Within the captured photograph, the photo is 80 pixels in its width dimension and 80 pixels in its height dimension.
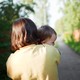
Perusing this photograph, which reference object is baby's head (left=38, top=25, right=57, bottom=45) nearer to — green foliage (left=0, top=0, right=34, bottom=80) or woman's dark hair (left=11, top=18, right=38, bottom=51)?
woman's dark hair (left=11, top=18, right=38, bottom=51)

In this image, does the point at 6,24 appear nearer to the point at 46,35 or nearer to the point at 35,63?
the point at 46,35

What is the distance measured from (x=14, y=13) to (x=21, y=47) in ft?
28.3

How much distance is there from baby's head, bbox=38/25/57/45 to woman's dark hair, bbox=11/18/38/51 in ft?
0.36

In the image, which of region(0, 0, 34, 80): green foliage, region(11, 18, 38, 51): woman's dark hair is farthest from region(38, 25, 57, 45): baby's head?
region(0, 0, 34, 80): green foliage

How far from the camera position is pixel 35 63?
10.3 ft

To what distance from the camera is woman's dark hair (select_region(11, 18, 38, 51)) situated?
3.13 m

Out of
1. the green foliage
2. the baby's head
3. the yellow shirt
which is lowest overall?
the green foliage

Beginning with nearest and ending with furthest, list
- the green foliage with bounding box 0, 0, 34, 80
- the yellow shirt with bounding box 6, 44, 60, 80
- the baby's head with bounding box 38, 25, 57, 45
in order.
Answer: the yellow shirt with bounding box 6, 44, 60, 80
the baby's head with bounding box 38, 25, 57, 45
the green foliage with bounding box 0, 0, 34, 80

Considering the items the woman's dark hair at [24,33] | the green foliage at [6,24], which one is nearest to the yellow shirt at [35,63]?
the woman's dark hair at [24,33]

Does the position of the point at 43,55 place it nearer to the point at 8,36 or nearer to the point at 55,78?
the point at 55,78

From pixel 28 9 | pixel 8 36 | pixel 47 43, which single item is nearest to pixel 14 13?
pixel 28 9

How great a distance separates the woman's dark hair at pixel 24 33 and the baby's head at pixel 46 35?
110 millimetres

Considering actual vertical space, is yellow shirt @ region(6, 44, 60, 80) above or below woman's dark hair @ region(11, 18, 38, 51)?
below

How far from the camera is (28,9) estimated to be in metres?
11.6
